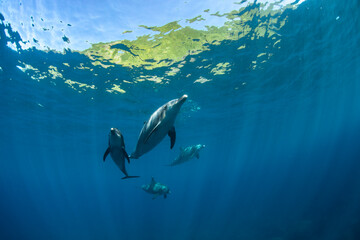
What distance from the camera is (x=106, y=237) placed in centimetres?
2262

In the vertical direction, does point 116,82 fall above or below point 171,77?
below

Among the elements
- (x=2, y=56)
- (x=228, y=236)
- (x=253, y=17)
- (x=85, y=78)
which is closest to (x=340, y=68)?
(x=253, y=17)

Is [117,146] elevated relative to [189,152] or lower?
lower

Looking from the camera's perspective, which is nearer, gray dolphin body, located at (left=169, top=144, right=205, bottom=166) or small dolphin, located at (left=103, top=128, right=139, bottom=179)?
small dolphin, located at (left=103, top=128, right=139, bottom=179)

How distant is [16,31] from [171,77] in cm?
1031

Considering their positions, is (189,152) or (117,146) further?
(189,152)

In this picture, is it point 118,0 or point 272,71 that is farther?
point 272,71

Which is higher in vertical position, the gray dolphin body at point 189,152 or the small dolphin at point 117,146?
the gray dolphin body at point 189,152

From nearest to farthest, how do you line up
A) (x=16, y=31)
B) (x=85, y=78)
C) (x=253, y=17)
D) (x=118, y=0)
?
(x=118, y=0)
(x=16, y=31)
(x=253, y=17)
(x=85, y=78)

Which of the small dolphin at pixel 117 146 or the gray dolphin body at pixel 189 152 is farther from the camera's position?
the gray dolphin body at pixel 189 152

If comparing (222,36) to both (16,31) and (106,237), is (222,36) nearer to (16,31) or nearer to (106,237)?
(16,31)

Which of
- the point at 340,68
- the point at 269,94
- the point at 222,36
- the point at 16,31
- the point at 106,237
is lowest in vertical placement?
the point at 106,237

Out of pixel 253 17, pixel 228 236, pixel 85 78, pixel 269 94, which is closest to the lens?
pixel 253 17

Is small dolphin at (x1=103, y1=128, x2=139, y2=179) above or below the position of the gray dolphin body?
below
